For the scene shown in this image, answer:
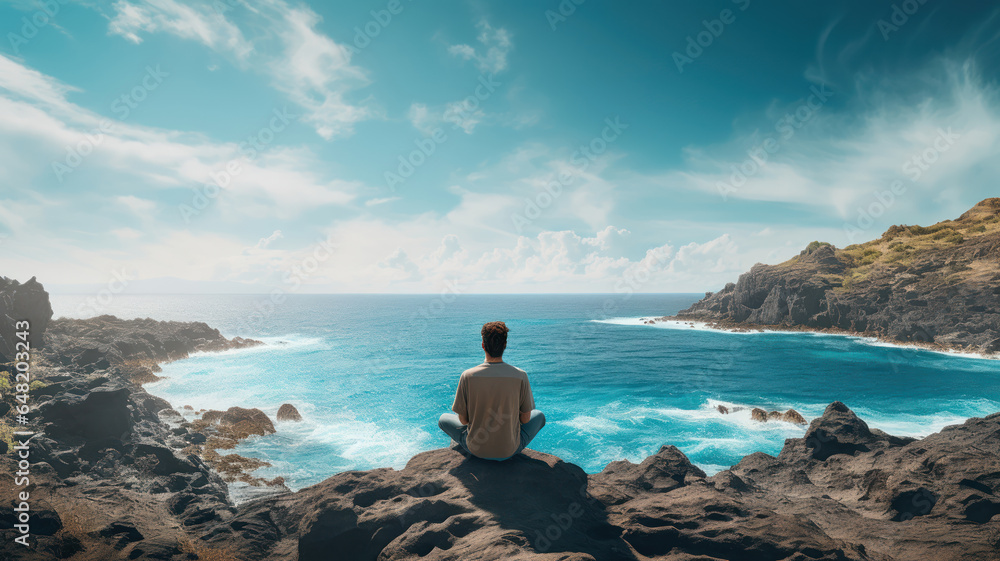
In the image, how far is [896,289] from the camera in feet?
231

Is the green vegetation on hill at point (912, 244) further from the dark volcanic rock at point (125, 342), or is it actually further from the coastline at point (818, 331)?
the dark volcanic rock at point (125, 342)

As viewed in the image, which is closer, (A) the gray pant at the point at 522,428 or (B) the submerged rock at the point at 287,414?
(A) the gray pant at the point at 522,428

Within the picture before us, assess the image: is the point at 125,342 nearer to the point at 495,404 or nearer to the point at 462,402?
the point at 462,402

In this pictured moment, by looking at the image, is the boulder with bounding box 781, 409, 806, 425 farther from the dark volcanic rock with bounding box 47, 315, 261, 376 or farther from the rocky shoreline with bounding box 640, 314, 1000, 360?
the dark volcanic rock with bounding box 47, 315, 261, 376

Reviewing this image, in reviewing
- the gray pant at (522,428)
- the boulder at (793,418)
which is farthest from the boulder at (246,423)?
the boulder at (793,418)

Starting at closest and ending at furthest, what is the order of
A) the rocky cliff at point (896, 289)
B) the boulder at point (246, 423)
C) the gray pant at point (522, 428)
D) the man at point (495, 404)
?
the man at point (495, 404)
the gray pant at point (522, 428)
the boulder at point (246, 423)
the rocky cliff at point (896, 289)

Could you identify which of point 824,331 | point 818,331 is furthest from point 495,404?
point 818,331

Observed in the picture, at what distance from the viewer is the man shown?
253 inches

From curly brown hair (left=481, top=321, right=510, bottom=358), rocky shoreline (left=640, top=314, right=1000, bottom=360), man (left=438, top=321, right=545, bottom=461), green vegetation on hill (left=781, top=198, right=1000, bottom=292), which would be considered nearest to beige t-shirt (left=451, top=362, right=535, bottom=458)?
man (left=438, top=321, right=545, bottom=461)

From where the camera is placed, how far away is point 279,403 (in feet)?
106

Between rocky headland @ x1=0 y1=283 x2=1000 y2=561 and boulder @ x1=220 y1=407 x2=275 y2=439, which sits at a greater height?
rocky headland @ x1=0 y1=283 x2=1000 y2=561

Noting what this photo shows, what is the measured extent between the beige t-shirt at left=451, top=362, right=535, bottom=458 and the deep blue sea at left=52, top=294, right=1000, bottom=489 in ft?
51.0

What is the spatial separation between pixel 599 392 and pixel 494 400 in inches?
1279

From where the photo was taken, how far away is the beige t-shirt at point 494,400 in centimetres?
643
